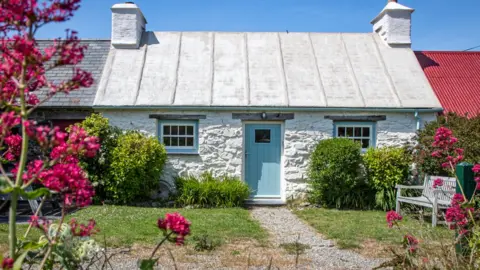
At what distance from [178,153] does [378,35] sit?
23.5 ft

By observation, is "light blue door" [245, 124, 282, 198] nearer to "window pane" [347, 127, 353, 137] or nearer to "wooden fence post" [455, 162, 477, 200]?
"window pane" [347, 127, 353, 137]

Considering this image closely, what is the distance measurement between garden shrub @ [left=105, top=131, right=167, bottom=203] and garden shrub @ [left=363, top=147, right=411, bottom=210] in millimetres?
4810

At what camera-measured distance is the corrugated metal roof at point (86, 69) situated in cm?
1138

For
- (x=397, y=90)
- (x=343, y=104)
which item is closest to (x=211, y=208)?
(x=343, y=104)

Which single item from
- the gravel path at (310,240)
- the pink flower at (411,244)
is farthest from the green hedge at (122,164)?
the pink flower at (411,244)

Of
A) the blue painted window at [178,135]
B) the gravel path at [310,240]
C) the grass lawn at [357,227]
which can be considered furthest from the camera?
the blue painted window at [178,135]

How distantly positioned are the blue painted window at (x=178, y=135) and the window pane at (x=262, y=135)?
1.49 metres

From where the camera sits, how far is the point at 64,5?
192 centimetres

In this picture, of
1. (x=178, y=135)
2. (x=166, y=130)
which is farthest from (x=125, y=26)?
(x=178, y=135)

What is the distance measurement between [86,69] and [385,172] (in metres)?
8.28

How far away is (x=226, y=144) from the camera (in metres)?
11.1

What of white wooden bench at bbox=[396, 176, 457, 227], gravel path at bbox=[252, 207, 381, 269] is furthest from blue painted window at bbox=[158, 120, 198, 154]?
white wooden bench at bbox=[396, 176, 457, 227]

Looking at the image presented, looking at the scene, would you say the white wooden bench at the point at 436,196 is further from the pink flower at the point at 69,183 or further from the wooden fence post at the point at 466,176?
the pink flower at the point at 69,183

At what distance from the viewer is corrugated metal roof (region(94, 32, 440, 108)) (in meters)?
11.3
